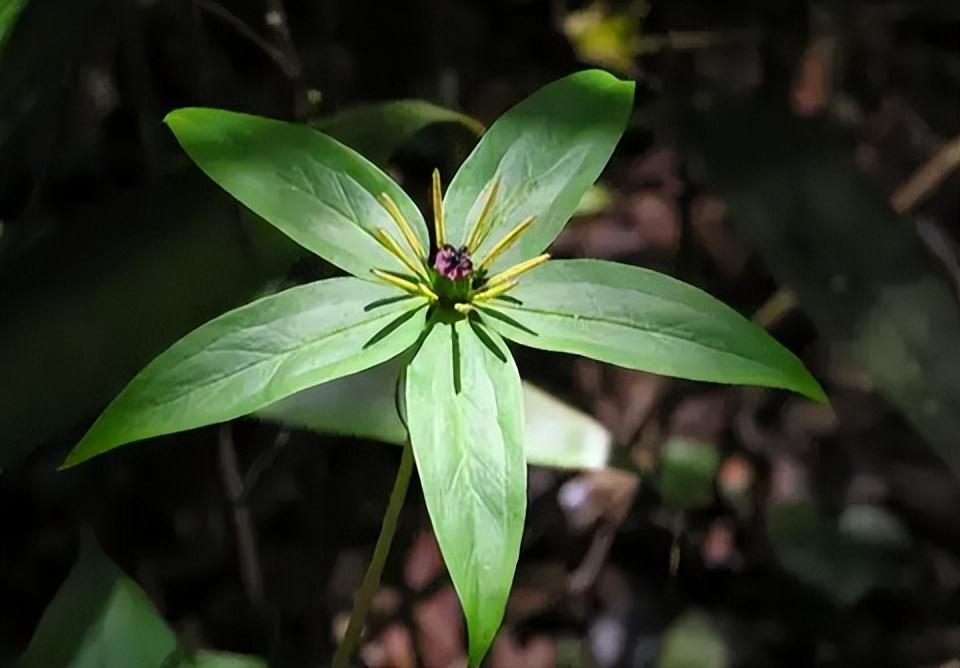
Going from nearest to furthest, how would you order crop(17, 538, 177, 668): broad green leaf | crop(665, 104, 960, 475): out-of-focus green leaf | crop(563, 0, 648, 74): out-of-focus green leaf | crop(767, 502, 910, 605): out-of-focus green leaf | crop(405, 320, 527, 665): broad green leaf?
crop(405, 320, 527, 665): broad green leaf → crop(17, 538, 177, 668): broad green leaf → crop(665, 104, 960, 475): out-of-focus green leaf → crop(767, 502, 910, 605): out-of-focus green leaf → crop(563, 0, 648, 74): out-of-focus green leaf

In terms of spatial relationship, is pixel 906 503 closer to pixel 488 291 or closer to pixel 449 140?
pixel 449 140

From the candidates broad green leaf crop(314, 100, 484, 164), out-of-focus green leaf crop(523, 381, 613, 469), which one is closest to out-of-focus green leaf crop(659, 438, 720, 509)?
out-of-focus green leaf crop(523, 381, 613, 469)

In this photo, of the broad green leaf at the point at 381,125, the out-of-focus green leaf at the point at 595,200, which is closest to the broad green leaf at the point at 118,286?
the broad green leaf at the point at 381,125

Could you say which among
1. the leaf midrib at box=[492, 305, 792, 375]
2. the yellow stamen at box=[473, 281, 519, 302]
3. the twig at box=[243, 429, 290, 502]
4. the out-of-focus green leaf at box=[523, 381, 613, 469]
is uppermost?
the yellow stamen at box=[473, 281, 519, 302]

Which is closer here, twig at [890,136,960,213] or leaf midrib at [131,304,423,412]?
leaf midrib at [131,304,423,412]

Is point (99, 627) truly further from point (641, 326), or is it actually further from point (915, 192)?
point (915, 192)

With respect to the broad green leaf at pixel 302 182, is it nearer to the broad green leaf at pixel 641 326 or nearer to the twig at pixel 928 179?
the broad green leaf at pixel 641 326

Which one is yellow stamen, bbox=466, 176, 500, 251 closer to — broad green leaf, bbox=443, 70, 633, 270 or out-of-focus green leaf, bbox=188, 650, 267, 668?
broad green leaf, bbox=443, 70, 633, 270
